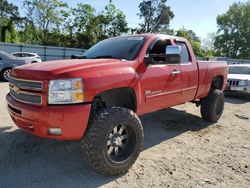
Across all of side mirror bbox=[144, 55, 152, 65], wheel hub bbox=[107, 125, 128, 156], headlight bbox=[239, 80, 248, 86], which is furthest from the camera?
headlight bbox=[239, 80, 248, 86]

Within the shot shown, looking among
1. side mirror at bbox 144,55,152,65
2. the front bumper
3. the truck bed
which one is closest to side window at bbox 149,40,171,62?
side mirror at bbox 144,55,152,65

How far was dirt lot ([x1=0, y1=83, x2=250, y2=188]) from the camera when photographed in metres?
4.03

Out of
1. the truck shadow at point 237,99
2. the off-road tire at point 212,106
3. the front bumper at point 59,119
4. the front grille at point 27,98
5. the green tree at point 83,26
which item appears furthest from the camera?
the green tree at point 83,26

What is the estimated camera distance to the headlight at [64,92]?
379 centimetres

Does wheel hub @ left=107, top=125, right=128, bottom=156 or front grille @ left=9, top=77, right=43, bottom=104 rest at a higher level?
front grille @ left=9, top=77, right=43, bottom=104

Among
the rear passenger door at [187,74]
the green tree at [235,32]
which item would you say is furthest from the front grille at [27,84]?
the green tree at [235,32]

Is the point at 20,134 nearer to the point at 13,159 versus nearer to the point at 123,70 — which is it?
the point at 13,159

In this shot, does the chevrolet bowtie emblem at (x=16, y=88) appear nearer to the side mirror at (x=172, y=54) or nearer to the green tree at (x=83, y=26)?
the side mirror at (x=172, y=54)

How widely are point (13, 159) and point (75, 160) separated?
892mm

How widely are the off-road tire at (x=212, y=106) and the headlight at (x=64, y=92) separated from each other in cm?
407

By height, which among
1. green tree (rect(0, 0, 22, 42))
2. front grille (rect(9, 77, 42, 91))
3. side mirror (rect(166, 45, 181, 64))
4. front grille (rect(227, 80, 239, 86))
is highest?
green tree (rect(0, 0, 22, 42))

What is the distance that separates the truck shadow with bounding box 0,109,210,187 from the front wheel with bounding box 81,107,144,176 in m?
0.23

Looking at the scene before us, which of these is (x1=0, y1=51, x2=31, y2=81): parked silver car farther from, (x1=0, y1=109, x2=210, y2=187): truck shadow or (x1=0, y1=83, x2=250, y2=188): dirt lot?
(x1=0, y1=109, x2=210, y2=187): truck shadow

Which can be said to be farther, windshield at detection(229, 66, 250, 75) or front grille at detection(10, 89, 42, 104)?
windshield at detection(229, 66, 250, 75)
